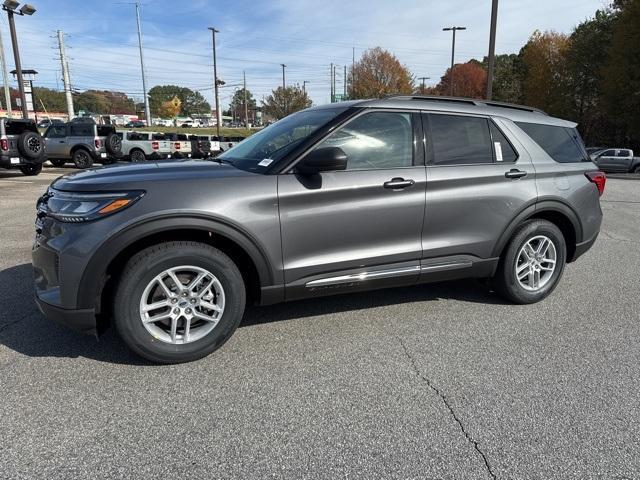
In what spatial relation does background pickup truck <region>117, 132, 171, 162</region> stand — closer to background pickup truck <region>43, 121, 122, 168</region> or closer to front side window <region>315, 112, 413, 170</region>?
background pickup truck <region>43, 121, 122, 168</region>

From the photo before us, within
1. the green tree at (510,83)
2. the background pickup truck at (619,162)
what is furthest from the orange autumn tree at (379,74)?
the background pickup truck at (619,162)

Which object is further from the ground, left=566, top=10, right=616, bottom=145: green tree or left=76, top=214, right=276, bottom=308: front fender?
left=566, top=10, right=616, bottom=145: green tree

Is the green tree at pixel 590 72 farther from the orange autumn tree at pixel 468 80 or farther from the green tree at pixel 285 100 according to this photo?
the green tree at pixel 285 100

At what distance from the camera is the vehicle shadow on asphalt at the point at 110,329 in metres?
3.26

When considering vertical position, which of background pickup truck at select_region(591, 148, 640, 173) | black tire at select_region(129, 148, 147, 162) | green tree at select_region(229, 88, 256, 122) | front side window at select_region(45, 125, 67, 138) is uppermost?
green tree at select_region(229, 88, 256, 122)

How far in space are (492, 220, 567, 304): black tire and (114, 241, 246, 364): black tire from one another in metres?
2.34

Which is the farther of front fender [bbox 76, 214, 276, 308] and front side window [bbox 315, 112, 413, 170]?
front side window [bbox 315, 112, 413, 170]

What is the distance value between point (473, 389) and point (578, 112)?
41607mm

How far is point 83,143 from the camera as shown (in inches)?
742

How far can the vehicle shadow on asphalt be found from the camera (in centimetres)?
326

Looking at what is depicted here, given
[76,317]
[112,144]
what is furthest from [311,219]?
[112,144]

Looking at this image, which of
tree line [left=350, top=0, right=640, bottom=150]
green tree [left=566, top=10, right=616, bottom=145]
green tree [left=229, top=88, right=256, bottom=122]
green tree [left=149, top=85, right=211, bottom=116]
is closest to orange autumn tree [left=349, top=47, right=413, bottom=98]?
tree line [left=350, top=0, right=640, bottom=150]

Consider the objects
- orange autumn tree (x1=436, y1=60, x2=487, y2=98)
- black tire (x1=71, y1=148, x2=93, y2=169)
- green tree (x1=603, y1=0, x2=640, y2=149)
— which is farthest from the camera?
orange autumn tree (x1=436, y1=60, x2=487, y2=98)

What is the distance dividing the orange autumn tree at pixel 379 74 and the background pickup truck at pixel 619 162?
2717cm
